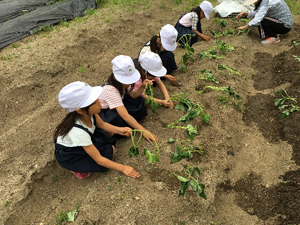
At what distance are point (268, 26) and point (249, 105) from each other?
7.79ft

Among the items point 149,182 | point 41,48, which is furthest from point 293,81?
point 41,48

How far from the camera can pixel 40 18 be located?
591 cm

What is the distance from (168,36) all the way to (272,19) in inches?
111

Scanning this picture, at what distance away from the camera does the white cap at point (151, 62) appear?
2.70m

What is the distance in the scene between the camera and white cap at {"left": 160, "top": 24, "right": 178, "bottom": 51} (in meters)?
3.25

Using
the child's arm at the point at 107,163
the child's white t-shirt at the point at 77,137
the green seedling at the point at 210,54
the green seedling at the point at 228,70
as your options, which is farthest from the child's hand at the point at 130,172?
the green seedling at the point at 210,54

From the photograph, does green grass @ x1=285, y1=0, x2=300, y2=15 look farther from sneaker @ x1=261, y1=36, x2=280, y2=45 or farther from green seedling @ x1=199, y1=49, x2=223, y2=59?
green seedling @ x1=199, y1=49, x2=223, y2=59

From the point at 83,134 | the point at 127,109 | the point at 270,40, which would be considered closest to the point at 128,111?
the point at 127,109

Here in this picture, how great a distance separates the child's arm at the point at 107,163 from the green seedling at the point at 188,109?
33.2 inches

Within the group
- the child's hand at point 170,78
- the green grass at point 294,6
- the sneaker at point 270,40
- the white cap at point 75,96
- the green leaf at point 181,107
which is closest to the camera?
the white cap at point 75,96

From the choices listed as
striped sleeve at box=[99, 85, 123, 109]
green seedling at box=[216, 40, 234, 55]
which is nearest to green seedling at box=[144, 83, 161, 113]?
striped sleeve at box=[99, 85, 123, 109]

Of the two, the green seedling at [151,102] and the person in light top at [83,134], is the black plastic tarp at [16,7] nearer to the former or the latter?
the green seedling at [151,102]

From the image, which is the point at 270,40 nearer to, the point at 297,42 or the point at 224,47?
the point at 297,42

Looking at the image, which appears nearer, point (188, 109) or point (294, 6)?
point (188, 109)
